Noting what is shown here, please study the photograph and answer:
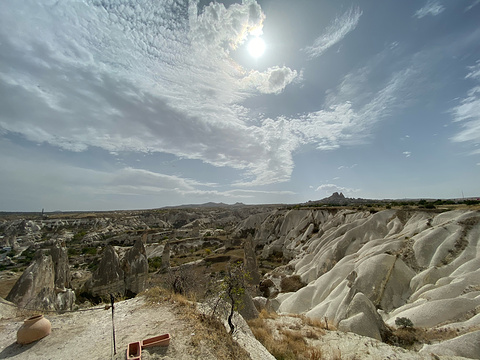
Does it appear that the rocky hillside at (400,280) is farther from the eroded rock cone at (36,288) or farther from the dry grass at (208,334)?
the eroded rock cone at (36,288)

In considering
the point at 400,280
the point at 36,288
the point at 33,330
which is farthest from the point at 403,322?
the point at 36,288

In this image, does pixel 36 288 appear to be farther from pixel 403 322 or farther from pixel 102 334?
pixel 403 322

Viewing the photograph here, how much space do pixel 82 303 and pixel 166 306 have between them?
42.4ft

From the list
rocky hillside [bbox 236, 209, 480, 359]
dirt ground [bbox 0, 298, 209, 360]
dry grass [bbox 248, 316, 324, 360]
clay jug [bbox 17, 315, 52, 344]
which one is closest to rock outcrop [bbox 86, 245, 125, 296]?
dirt ground [bbox 0, 298, 209, 360]

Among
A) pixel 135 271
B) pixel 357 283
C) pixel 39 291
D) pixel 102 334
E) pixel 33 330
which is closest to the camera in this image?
pixel 33 330

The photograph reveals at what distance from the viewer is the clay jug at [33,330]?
20.3 ft

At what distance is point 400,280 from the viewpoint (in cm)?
1648

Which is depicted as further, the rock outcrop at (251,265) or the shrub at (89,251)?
the shrub at (89,251)

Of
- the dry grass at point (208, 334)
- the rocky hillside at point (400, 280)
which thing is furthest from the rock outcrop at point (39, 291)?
the rocky hillside at point (400, 280)

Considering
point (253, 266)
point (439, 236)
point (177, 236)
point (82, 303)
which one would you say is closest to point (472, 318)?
point (439, 236)

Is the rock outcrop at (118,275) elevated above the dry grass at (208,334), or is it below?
below

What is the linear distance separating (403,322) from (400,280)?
249 inches

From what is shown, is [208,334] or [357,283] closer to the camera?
[208,334]

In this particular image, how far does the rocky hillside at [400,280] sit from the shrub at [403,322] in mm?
235
